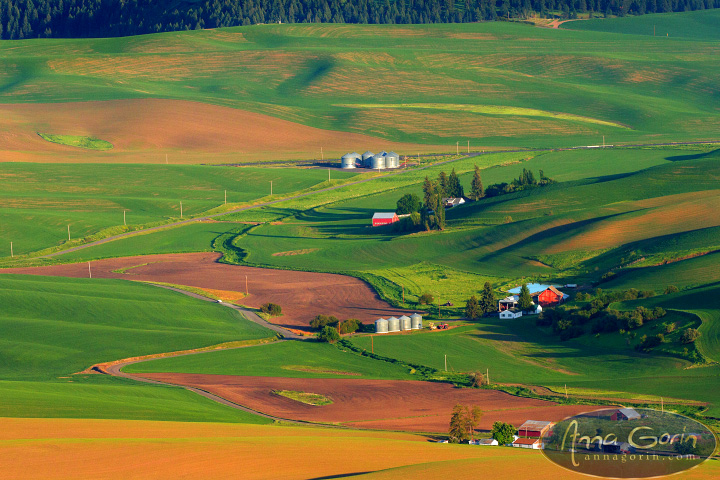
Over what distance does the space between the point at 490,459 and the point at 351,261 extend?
246ft

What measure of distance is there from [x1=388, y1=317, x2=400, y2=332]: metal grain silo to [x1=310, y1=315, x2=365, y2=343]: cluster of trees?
1992 millimetres

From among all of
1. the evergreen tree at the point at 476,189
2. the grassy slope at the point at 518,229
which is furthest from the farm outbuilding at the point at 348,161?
the evergreen tree at the point at 476,189

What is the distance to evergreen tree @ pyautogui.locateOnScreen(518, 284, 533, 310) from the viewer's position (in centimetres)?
7594

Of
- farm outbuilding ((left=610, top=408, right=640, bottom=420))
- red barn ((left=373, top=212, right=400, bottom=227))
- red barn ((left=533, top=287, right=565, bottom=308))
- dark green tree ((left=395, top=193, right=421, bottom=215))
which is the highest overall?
farm outbuilding ((left=610, top=408, right=640, bottom=420))

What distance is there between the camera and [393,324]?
7294 centimetres

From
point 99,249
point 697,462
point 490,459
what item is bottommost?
point 99,249

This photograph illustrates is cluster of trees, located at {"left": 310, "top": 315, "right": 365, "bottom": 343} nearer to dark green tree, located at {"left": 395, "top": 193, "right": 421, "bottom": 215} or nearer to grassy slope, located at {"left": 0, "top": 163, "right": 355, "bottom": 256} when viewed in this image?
dark green tree, located at {"left": 395, "top": 193, "right": 421, "bottom": 215}

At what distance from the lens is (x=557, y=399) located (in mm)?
50500

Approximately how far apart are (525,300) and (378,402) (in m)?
27.2

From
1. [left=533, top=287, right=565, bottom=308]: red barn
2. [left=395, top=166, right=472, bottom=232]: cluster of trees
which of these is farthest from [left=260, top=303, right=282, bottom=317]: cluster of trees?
[left=395, top=166, right=472, bottom=232]: cluster of trees

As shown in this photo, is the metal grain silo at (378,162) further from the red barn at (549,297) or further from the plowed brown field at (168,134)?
the red barn at (549,297)

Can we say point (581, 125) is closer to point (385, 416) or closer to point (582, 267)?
point (582, 267)

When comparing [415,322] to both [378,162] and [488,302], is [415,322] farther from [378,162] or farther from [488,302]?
[378,162]

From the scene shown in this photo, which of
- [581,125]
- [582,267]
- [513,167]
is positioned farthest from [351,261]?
[581,125]
